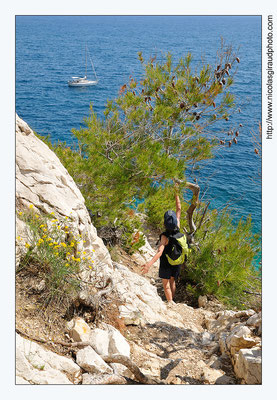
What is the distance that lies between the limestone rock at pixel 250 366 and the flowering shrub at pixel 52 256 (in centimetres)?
226

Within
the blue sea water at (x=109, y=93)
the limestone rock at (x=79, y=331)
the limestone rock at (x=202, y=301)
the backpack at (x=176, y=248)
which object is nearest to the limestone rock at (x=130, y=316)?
the limestone rock at (x=79, y=331)

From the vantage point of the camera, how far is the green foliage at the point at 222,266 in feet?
25.9

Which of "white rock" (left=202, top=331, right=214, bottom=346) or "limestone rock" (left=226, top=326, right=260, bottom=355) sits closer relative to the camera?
"limestone rock" (left=226, top=326, right=260, bottom=355)

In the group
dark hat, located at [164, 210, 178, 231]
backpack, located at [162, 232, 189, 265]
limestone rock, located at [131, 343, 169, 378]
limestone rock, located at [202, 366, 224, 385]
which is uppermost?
dark hat, located at [164, 210, 178, 231]

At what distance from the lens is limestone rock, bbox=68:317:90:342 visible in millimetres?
4461

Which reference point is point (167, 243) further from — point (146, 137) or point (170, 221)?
point (146, 137)

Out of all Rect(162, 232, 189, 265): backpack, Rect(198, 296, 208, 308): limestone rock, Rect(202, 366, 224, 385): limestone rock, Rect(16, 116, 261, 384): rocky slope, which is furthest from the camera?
Rect(198, 296, 208, 308): limestone rock

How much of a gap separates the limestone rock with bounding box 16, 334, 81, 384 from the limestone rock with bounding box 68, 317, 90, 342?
1.32 feet

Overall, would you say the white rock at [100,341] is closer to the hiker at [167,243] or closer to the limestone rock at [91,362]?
the limestone rock at [91,362]

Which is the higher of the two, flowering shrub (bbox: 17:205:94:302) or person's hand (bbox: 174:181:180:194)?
person's hand (bbox: 174:181:180:194)

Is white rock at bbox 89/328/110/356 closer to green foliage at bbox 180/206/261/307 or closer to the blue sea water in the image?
green foliage at bbox 180/206/261/307

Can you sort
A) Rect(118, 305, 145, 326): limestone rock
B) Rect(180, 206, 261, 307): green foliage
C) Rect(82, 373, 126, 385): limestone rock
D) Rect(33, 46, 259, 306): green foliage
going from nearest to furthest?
1. Rect(82, 373, 126, 385): limestone rock
2. Rect(118, 305, 145, 326): limestone rock
3. Rect(33, 46, 259, 306): green foliage
4. Rect(180, 206, 261, 307): green foliage

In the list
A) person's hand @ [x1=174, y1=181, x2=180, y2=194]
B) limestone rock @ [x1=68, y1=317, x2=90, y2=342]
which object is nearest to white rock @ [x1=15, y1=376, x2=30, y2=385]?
limestone rock @ [x1=68, y1=317, x2=90, y2=342]
